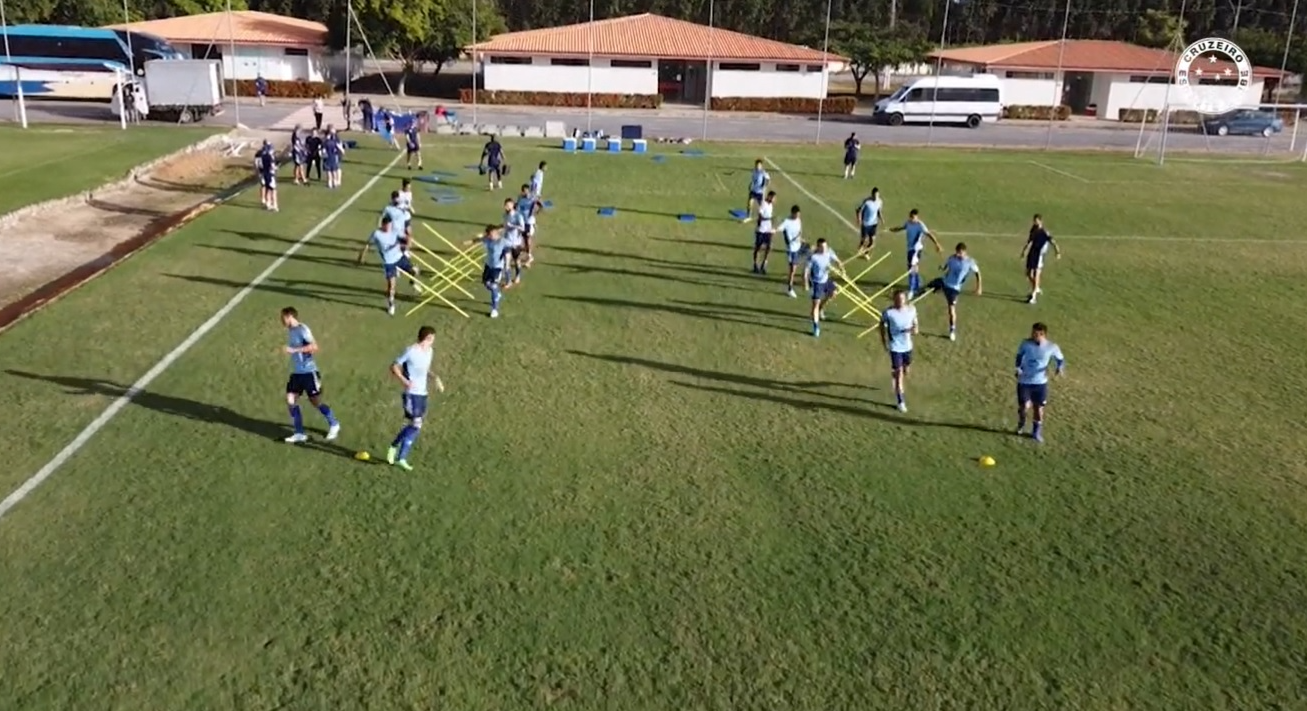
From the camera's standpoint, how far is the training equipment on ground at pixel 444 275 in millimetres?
19469

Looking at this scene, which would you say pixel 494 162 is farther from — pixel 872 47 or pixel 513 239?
pixel 872 47

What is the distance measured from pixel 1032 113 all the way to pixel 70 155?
54792mm

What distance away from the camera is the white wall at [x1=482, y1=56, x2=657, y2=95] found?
2498 inches

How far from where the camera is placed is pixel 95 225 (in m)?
26.2

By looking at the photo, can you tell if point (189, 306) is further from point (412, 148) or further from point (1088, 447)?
point (412, 148)

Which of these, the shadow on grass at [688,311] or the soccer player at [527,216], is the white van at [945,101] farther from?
the shadow on grass at [688,311]

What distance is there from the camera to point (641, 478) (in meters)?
12.4

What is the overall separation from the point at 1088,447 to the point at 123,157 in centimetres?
3367

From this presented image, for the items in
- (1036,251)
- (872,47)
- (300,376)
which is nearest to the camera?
(300,376)

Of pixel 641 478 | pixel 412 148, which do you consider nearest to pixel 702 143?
pixel 412 148

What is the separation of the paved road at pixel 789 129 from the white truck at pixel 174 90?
1226 millimetres

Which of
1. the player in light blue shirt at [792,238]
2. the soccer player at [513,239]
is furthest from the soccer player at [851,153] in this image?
the soccer player at [513,239]

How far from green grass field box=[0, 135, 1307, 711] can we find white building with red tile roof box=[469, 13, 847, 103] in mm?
44248

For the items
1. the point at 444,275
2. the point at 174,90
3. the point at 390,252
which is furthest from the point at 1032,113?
the point at 390,252
